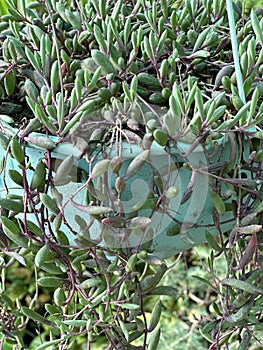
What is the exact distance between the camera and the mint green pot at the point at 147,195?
50cm

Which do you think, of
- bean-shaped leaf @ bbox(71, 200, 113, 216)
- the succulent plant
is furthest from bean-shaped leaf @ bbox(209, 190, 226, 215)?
bean-shaped leaf @ bbox(71, 200, 113, 216)

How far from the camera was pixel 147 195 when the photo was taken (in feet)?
1.67

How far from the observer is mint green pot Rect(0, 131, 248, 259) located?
0.50 metres

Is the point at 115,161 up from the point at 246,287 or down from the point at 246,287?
up

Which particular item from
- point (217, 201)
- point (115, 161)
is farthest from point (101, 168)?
point (217, 201)

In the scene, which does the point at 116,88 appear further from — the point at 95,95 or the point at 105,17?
the point at 105,17

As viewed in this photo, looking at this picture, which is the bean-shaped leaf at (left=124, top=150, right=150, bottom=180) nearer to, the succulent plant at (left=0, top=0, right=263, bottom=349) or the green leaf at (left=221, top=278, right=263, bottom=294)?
the succulent plant at (left=0, top=0, right=263, bottom=349)

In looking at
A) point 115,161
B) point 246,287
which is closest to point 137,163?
point 115,161

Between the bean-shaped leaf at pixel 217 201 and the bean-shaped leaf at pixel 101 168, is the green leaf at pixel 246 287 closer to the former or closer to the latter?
the bean-shaped leaf at pixel 217 201

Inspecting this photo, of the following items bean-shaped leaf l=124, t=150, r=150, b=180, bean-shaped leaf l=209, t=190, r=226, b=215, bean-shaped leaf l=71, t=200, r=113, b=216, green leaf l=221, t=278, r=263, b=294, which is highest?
bean-shaped leaf l=124, t=150, r=150, b=180

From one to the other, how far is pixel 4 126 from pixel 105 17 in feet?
0.76

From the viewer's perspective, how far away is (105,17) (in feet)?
2.24

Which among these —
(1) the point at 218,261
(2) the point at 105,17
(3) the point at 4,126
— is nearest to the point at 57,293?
(3) the point at 4,126

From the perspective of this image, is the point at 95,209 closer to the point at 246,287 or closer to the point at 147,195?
the point at 147,195
